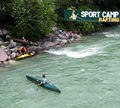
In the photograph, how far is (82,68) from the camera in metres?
16.2

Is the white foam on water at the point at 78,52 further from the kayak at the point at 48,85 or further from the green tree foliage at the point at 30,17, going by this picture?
the kayak at the point at 48,85

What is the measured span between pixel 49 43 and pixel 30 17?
3871 millimetres

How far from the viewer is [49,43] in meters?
22.9

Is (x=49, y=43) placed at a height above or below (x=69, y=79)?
above

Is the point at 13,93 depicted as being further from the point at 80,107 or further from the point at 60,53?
the point at 60,53

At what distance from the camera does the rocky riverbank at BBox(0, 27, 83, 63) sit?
1991cm

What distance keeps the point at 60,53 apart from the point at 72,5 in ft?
36.2

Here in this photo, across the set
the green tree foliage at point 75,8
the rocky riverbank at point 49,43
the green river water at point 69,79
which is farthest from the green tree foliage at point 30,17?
the green tree foliage at point 75,8

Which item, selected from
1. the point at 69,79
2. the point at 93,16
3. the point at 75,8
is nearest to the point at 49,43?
the point at 93,16

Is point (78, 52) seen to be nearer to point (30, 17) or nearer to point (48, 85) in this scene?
point (30, 17)

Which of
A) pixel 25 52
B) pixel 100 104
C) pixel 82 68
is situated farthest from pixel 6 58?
pixel 100 104

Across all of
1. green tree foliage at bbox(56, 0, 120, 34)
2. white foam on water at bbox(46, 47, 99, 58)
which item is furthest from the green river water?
green tree foliage at bbox(56, 0, 120, 34)

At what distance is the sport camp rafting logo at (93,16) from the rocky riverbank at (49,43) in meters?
2.15

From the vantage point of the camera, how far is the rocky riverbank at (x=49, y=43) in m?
19.9
